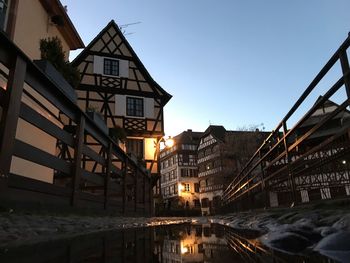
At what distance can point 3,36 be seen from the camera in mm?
3414

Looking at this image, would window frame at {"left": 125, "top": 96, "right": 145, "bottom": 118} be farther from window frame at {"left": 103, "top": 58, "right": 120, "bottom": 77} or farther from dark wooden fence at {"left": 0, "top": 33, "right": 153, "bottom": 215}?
dark wooden fence at {"left": 0, "top": 33, "right": 153, "bottom": 215}

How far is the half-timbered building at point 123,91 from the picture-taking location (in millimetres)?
18984

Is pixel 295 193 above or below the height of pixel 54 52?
below

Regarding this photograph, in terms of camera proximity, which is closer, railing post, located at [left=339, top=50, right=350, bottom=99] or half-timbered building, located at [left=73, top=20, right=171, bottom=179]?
railing post, located at [left=339, top=50, right=350, bottom=99]

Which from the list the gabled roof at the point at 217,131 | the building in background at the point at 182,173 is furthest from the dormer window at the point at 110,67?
the building in background at the point at 182,173

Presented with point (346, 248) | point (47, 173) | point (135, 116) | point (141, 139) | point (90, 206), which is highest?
point (135, 116)

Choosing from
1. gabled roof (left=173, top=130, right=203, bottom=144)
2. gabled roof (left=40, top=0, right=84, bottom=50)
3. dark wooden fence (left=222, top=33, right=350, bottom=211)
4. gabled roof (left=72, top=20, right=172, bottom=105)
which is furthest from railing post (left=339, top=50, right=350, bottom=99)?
gabled roof (left=173, top=130, right=203, bottom=144)

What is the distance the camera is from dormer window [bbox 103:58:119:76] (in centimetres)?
1958

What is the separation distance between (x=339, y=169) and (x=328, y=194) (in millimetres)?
2628

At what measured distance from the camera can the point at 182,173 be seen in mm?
58312

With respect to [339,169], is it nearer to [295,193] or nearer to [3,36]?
[295,193]

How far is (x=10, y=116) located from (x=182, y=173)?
5544cm

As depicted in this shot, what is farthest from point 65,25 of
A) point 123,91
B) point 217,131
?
point 217,131

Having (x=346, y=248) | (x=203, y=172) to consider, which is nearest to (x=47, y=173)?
(x=346, y=248)
